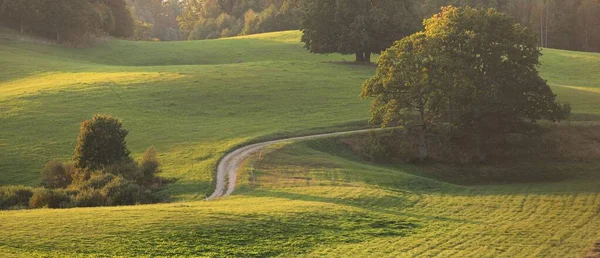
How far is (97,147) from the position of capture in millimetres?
42219

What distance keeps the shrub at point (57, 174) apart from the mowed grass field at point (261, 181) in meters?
1.23

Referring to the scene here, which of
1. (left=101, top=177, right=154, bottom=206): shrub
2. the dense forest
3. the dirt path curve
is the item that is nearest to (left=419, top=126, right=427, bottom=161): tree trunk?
the dirt path curve

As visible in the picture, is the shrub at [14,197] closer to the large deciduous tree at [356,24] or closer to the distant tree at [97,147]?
the distant tree at [97,147]

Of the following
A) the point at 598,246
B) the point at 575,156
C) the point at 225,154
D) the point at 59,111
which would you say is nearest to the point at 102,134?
the point at 225,154

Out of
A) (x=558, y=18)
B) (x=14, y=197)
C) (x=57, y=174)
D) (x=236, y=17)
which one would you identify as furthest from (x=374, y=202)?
(x=236, y=17)

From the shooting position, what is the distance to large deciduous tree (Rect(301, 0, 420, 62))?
261 feet

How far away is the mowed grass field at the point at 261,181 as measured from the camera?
2670cm

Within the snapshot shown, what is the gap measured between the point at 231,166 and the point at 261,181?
3.69 metres

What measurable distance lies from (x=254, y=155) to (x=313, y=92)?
22.6 metres

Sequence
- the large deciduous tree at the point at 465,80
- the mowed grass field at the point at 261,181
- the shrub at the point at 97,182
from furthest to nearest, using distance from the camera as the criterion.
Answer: the large deciduous tree at the point at 465,80
the shrub at the point at 97,182
the mowed grass field at the point at 261,181

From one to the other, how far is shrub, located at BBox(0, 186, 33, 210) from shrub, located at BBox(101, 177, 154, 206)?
3.86 meters

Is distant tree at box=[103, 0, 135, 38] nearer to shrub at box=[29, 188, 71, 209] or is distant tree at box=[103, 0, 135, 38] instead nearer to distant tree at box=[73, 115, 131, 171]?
distant tree at box=[73, 115, 131, 171]

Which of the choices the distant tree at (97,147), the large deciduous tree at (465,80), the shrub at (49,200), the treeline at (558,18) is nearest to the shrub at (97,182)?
the shrub at (49,200)

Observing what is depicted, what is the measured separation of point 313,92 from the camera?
68.0 metres
